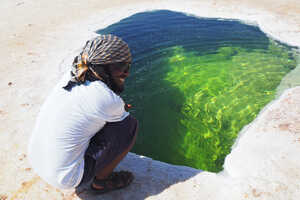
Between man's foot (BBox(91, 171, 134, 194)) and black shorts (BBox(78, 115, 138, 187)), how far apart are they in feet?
0.68

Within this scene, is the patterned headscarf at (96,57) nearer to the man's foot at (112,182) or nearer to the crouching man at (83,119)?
the crouching man at (83,119)

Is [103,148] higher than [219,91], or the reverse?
[103,148]

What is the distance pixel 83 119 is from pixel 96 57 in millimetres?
429

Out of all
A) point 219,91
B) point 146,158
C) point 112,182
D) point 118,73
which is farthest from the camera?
point 219,91

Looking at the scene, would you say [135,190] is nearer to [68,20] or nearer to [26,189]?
[26,189]

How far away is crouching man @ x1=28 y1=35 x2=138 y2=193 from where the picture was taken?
1.60 metres

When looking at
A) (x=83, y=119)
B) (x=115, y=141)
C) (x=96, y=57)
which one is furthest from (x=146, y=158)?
(x=96, y=57)

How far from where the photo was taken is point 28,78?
12.8ft

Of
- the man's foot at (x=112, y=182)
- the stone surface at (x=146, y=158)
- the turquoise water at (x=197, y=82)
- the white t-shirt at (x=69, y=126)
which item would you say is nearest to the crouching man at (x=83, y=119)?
the white t-shirt at (x=69, y=126)

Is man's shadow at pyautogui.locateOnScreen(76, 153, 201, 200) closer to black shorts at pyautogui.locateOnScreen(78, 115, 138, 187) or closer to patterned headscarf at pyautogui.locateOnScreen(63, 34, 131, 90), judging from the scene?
black shorts at pyautogui.locateOnScreen(78, 115, 138, 187)

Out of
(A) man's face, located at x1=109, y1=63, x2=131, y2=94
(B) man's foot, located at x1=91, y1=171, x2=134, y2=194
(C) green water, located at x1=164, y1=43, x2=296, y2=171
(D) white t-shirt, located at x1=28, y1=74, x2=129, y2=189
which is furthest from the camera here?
(C) green water, located at x1=164, y1=43, x2=296, y2=171

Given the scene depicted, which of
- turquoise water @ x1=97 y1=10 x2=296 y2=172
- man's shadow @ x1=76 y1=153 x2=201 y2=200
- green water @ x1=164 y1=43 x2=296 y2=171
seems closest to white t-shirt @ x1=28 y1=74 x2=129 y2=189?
man's shadow @ x1=76 y1=153 x2=201 y2=200

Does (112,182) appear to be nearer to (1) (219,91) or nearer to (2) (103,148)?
(2) (103,148)

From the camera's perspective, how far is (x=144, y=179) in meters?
2.25
